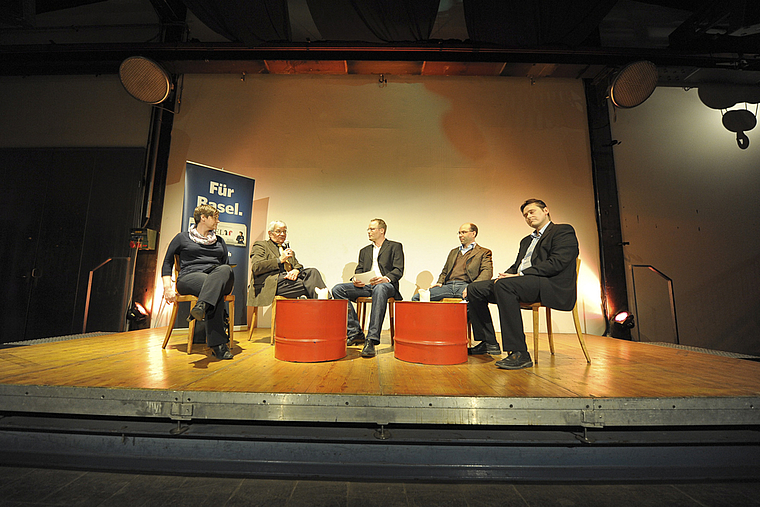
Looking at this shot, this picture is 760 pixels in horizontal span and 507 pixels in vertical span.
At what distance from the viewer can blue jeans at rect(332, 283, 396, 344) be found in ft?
9.07

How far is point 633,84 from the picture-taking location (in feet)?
13.5

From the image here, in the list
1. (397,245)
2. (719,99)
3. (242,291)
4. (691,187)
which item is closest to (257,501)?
(397,245)

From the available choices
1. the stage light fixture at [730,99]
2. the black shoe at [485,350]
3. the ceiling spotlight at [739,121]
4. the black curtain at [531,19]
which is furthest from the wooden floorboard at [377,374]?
the stage light fixture at [730,99]

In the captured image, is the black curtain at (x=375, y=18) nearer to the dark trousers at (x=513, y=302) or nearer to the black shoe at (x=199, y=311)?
the dark trousers at (x=513, y=302)

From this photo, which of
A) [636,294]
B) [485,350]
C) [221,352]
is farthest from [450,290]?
[636,294]

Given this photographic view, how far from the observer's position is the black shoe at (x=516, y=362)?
7.19ft

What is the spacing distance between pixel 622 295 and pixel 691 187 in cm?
189

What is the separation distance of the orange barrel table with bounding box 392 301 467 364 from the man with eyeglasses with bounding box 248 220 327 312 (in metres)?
1.20

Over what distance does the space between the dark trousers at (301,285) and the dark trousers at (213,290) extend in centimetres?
77

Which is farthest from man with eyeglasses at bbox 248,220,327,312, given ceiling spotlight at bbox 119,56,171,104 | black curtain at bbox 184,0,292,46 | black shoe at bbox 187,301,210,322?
ceiling spotlight at bbox 119,56,171,104

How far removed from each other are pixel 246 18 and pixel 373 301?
129 inches

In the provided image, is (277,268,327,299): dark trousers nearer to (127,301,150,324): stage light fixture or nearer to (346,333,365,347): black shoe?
(346,333,365,347): black shoe

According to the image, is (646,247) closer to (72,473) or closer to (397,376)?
(397,376)

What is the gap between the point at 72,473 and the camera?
1505mm
